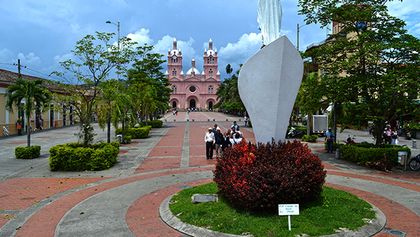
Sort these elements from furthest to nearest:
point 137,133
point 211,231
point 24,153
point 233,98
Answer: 1. point 233,98
2. point 137,133
3. point 24,153
4. point 211,231

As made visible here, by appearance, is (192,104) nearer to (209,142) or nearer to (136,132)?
(136,132)

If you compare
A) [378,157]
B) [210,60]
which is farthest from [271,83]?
[210,60]

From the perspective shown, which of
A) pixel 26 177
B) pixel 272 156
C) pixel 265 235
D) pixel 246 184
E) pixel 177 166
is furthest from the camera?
pixel 177 166

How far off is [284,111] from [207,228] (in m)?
3.76

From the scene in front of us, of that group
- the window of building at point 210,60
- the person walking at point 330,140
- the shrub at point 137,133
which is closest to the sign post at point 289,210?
the person walking at point 330,140

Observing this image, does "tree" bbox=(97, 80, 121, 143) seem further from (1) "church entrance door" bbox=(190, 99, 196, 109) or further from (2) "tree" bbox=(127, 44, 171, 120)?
(1) "church entrance door" bbox=(190, 99, 196, 109)

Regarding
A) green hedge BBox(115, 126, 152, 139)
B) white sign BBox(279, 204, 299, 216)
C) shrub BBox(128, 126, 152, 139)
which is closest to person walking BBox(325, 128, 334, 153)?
white sign BBox(279, 204, 299, 216)

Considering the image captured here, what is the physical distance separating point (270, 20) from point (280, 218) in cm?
525

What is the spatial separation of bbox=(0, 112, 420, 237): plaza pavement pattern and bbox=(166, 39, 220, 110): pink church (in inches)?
4262

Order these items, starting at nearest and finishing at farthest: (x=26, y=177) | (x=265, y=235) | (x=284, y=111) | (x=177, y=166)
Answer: (x=265, y=235) → (x=284, y=111) → (x=26, y=177) → (x=177, y=166)

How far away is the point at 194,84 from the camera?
415 feet

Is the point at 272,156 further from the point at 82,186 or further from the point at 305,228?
the point at 82,186

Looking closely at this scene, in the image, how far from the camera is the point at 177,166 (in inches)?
638

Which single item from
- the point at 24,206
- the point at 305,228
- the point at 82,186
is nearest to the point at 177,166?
the point at 82,186
